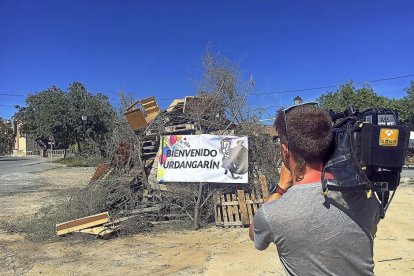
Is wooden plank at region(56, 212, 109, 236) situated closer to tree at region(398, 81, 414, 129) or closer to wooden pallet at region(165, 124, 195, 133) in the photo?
wooden pallet at region(165, 124, 195, 133)

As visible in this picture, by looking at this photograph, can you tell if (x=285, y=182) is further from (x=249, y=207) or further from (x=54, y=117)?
(x=54, y=117)

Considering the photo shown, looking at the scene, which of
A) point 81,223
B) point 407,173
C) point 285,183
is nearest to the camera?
point 285,183

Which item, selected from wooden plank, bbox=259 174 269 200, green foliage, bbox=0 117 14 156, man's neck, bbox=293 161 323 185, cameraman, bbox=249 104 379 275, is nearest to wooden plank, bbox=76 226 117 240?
wooden plank, bbox=259 174 269 200

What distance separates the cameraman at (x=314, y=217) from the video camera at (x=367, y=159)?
6 centimetres

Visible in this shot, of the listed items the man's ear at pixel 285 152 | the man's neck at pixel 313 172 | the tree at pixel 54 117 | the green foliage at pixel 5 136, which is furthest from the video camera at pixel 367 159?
the green foliage at pixel 5 136

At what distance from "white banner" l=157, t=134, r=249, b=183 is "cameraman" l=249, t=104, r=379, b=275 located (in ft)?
23.3

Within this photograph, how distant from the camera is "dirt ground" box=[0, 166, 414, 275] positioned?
5.89m

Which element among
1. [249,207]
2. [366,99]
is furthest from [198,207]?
[366,99]

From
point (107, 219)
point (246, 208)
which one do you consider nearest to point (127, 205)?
point (107, 219)

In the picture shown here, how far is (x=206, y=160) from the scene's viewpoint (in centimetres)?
892

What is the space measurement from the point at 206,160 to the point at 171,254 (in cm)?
260

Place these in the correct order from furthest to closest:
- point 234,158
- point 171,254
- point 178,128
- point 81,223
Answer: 1. point 178,128
2. point 234,158
3. point 81,223
4. point 171,254

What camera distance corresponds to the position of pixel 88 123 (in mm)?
47844

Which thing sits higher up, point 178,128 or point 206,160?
point 178,128
